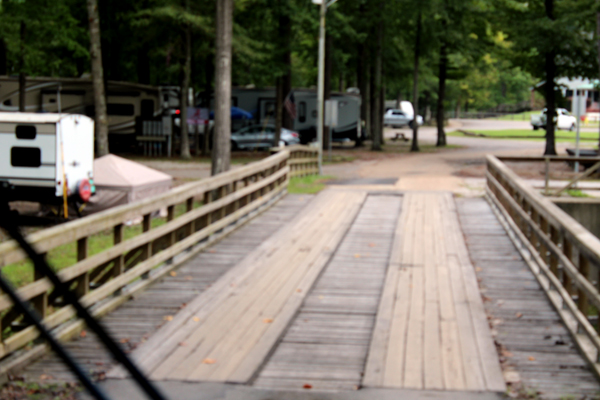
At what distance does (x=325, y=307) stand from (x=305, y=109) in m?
36.2

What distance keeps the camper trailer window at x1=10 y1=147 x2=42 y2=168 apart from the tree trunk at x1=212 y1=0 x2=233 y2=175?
3.50 meters

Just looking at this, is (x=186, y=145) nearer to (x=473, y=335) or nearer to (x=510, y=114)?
(x=473, y=335)

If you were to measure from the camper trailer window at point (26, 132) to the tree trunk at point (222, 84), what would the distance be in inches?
143

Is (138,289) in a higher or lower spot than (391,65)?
lower

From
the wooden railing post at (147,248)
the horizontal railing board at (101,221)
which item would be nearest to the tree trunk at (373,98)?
the horizontal railing board at (101,221)

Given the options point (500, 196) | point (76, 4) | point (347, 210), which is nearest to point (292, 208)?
point (347, 210)

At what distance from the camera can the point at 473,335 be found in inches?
259

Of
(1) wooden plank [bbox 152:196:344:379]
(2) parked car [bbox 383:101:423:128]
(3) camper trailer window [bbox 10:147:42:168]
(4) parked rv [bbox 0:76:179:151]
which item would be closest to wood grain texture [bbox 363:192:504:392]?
(1) wooden plank [bbox 152:196:344:379]

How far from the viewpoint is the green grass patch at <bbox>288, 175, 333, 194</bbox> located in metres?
18.6

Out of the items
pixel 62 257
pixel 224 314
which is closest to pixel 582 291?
pixel 224 314

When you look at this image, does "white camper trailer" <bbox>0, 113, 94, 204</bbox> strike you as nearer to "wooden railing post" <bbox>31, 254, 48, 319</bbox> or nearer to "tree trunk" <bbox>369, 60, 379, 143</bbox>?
"wooden railing post" <bbox>31, 254, 48, 319</bbox>

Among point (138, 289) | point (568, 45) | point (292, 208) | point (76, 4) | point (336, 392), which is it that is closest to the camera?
point (336, 392)

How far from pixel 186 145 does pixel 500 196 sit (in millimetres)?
21254

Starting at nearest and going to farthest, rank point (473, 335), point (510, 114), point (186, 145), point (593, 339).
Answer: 1. point (593, 339)
2. point (473, 335)
3. point (186, 145)
4. point (510, 114)
